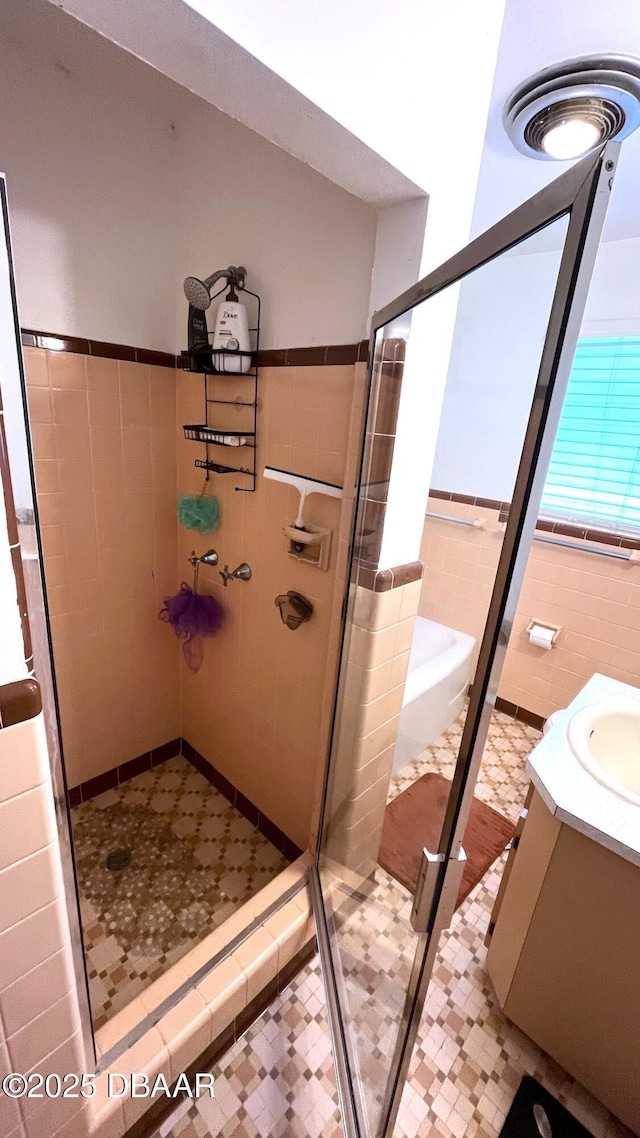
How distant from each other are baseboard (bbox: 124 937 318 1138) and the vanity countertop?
2.80 feet

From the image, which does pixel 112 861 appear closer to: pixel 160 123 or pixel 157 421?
pixel 157 421

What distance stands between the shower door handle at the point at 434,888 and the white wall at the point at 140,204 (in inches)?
42.2

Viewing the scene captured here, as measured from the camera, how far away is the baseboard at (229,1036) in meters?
0.97

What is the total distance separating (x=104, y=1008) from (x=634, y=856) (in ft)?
4.38

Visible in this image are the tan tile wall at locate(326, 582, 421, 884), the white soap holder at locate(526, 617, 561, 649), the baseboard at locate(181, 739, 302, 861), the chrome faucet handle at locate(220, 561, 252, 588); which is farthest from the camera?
the white soap holder at locate(526, 617, 561, 649)

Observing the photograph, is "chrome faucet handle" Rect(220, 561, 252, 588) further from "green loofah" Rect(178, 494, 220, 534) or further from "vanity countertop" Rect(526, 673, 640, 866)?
"vanity countertop" Rect(526, 673, 640, 866)

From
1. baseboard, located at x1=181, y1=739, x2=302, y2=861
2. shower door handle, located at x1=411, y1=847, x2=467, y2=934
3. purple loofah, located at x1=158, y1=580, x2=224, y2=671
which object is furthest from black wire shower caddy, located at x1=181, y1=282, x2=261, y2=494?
baseboard, located at x1=181, y1=739, x2=302, y2=861

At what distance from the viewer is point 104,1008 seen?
46.1 inches

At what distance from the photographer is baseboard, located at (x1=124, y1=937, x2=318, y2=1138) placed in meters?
0.97

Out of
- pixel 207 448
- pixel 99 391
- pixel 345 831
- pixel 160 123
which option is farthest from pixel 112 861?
pixel 160 123

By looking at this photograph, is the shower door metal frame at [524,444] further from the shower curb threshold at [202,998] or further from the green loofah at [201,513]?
the green loofah at [201,513]

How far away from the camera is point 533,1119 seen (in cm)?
101

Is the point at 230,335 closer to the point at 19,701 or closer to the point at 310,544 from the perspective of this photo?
the point at 310,544

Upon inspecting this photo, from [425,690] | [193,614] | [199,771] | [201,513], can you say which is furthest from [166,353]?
[199,771]
